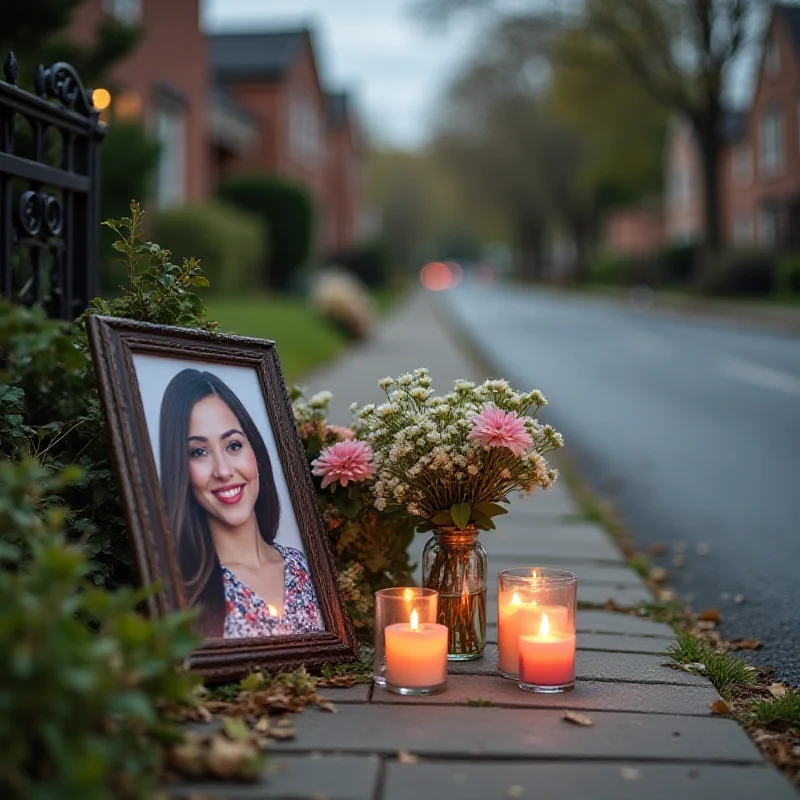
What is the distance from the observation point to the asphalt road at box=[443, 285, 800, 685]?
5348 millimetres

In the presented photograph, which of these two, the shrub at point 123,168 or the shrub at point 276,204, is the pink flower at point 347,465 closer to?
the shrub at point 123,168

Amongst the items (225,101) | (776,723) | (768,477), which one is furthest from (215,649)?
(225,101)

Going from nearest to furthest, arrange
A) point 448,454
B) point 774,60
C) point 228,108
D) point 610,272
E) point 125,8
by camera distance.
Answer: point 448,454, point 125,8, point 228,108, point 774,60, point 610,272

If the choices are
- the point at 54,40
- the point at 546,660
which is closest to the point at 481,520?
the point at 546,660

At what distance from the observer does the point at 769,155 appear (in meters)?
46.8

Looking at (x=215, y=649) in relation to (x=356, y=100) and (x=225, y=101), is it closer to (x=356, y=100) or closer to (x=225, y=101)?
(x=225, y=101)

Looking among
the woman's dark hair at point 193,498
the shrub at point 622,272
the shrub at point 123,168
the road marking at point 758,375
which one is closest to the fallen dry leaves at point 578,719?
the woman's dark hair at point 193,498

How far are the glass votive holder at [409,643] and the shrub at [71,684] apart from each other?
88cm

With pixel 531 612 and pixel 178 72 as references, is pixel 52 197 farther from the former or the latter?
pixel 178 72

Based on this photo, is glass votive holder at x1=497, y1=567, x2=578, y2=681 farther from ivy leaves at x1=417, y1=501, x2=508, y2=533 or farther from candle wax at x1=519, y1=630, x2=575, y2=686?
ivy leaves at x1=417, y1=501, x2=508, y2=533

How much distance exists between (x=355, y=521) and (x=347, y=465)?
302 mm

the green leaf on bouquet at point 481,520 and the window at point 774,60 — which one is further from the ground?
the window at point 774,60

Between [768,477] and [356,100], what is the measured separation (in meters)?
51.4

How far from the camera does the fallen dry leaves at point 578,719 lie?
2.98 metres
